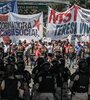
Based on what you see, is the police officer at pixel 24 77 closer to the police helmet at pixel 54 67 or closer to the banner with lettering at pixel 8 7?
the police helmet at pixel 54 67

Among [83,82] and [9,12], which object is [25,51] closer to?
[9,12]

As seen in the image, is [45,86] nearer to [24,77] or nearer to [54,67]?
[24,77]

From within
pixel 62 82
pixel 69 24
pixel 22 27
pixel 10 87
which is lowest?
pixel 62 82

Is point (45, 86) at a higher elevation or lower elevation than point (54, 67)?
lower

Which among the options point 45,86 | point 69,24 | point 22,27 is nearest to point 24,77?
point 45,86

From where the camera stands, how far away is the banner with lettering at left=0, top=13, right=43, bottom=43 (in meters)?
29.0

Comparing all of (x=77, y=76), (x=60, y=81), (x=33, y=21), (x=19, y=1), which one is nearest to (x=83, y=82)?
(x=77, y=76)

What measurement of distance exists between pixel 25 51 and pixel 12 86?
624 inches

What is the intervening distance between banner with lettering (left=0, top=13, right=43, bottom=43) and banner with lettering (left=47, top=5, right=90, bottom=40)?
1.48 metres

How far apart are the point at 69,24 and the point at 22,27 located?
314cm

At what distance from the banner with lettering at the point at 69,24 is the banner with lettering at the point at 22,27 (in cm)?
148

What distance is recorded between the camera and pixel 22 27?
95.9 ft

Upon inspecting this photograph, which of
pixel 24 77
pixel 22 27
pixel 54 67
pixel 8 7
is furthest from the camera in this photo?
pixel 8 7

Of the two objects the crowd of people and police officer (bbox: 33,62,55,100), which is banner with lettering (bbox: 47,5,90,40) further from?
police officer (bbox: 33,62,55,100)
